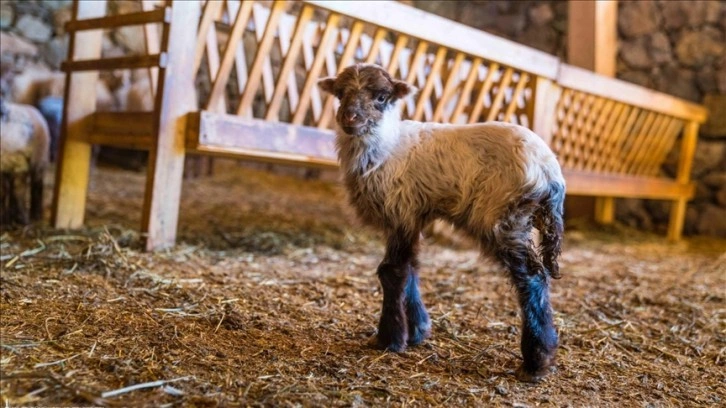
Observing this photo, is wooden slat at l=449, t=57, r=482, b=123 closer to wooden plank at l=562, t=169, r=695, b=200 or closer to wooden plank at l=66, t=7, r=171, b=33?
wooden plank at l=562, t=169, r=695, b=200

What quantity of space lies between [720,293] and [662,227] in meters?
4.10

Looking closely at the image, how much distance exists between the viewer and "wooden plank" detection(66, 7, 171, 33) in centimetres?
365

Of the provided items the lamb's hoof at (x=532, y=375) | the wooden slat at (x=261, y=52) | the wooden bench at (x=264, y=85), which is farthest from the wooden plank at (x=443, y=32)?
the lamb's hoof at (x=532, y=375)

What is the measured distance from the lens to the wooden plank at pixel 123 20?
365 centimetres

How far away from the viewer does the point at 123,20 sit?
3.88 m

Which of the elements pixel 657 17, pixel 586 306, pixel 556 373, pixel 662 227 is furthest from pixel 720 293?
pixel 657 17

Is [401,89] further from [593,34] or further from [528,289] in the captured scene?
[593,34]

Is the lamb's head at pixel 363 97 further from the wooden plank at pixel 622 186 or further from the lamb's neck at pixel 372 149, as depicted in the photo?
the wooden plank at pixel 622 186

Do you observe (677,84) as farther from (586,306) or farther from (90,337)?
(90,337)

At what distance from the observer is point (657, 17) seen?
7809mm

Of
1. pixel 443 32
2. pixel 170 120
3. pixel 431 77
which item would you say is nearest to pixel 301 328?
pixel 170 120

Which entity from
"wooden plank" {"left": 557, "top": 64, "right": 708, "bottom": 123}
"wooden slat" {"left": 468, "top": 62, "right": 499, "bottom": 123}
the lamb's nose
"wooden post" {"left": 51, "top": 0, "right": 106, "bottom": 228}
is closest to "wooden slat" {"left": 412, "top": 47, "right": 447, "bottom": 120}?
"wooden slat" {"left": 468, "top": 62, "right": 499, "bottom": 123}

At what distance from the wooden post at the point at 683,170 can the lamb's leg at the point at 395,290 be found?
585 cm

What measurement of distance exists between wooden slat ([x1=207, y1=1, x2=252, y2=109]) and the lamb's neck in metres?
1.58
